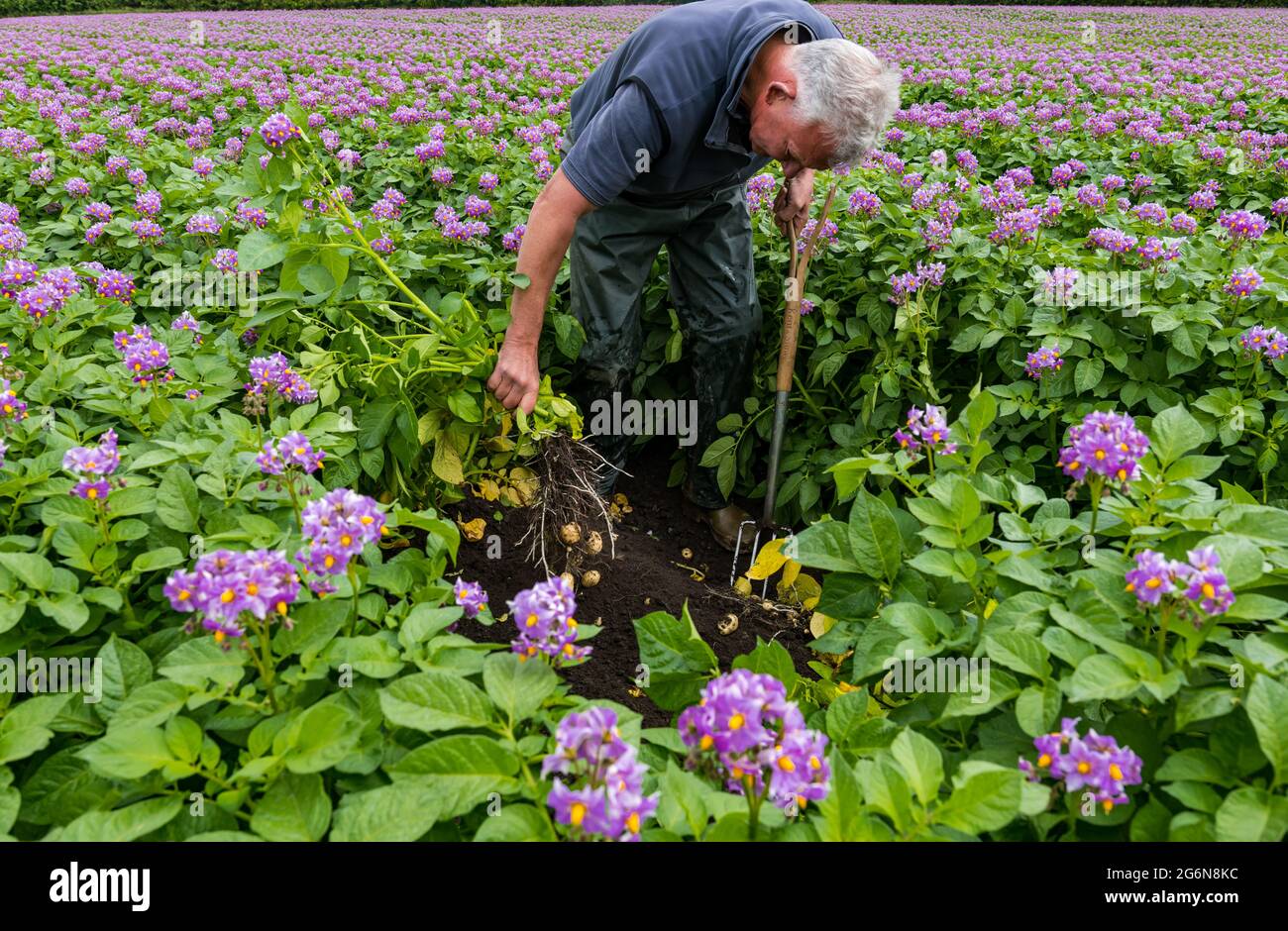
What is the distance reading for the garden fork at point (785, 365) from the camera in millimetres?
2934

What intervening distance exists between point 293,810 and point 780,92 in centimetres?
196

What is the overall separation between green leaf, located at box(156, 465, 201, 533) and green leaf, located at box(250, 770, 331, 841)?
2.14ft

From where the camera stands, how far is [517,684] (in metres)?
1.20

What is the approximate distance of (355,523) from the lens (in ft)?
4.14

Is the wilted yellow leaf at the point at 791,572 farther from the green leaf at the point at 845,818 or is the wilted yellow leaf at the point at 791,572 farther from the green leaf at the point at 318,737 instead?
Answer: the green leaf at the point at 318,737

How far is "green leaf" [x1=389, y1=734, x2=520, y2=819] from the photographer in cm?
109

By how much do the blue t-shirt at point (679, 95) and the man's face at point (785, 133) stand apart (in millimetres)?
103

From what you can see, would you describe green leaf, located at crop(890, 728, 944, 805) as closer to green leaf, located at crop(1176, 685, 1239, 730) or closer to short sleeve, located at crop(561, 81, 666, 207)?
green leaf, located at crop(1176, 685, 1239, 730)

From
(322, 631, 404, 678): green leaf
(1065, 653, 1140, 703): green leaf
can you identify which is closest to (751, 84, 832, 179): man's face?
(1065, 653, 1140, 703): green leaf

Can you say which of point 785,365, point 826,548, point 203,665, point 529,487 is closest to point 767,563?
point 785,365

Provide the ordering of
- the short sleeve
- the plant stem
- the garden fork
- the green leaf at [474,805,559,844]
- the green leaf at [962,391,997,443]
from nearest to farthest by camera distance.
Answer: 1. the green leaf at [474,805,559,844]
2. the plant stem
3. the green leaf at [962,391,997,443]
4. the short sleeve
5. the garden fork

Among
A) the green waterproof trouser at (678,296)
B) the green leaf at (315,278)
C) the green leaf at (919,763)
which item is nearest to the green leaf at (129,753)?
the green leaf at (919,763)

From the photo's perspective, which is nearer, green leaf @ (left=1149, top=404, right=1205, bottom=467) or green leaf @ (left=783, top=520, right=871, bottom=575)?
green leaf @ (left=1149, top=404, right=1205, bottom=467)
